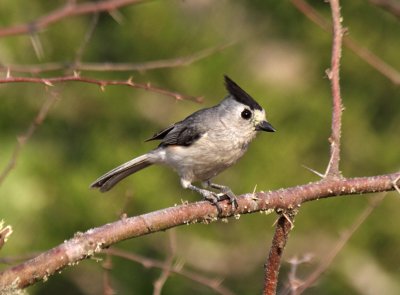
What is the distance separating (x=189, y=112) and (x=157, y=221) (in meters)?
3.18

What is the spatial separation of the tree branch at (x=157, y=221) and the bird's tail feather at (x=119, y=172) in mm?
1836

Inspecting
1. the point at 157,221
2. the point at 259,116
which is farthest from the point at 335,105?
the point at 259,116

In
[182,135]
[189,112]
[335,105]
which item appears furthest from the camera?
[189,112]

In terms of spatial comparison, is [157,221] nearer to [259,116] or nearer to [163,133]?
[259,116]

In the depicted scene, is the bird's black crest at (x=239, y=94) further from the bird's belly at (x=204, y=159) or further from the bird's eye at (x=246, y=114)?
the bird's belly at (x=204, y=159)

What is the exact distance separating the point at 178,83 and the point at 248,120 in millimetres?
1244

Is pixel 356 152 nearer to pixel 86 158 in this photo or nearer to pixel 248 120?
pixel 248 120

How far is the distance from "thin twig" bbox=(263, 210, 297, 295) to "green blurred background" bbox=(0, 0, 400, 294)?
2850mm

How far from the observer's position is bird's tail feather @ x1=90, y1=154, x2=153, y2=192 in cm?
524

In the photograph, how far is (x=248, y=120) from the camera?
5137 millimetres

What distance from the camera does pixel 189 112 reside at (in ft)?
20.2

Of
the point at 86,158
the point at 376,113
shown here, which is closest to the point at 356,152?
the point at 376,113

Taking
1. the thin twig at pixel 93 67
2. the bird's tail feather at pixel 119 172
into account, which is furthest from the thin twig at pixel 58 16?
the bird's tail feather at pixel 119 172

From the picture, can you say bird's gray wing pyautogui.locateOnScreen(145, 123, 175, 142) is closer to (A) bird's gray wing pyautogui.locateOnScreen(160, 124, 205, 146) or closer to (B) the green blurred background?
(A) bird's gray wing pyautogui.locateOnScreen(160, 124, 205, 146)
